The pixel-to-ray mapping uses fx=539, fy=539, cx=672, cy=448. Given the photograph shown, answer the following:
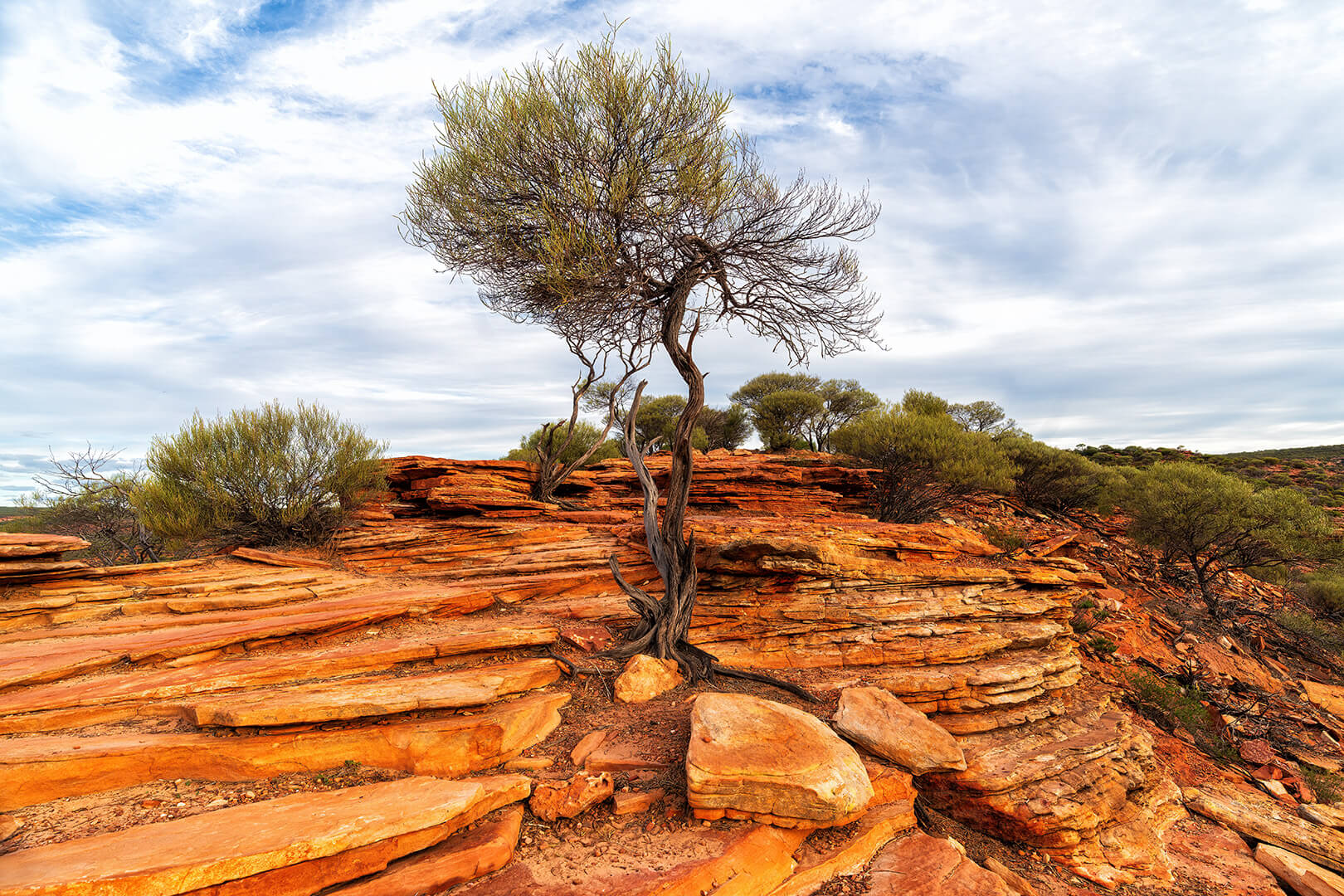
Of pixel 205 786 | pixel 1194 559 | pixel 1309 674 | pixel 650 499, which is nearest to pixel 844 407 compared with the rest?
pixel 1194 559

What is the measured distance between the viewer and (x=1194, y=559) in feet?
53.5

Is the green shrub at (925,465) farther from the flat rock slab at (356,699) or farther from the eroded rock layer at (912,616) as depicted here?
the flat rock slab at (356,699)

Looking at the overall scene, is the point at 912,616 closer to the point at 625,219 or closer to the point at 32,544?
the point at 625,219

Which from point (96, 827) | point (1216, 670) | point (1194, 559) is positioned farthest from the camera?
point (1194, 559)

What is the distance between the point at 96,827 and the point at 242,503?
818cm

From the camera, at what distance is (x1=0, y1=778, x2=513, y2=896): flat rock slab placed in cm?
298

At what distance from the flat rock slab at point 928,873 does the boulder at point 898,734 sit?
85cm

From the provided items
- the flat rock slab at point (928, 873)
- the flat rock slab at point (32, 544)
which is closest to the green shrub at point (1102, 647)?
the flat rock slab at point (928, 873)

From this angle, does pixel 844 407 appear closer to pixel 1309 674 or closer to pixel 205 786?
pixel 1309 674

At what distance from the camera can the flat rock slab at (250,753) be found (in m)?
4.05

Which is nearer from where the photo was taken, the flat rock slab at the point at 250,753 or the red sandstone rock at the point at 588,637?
the flat rock slab at the point at 250,753

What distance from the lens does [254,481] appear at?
10.4m

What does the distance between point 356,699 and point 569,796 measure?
2235 millimetres

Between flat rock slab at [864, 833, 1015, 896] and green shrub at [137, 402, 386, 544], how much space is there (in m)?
10.9
